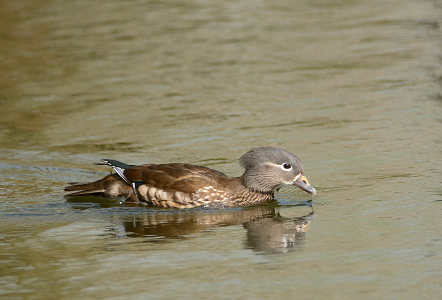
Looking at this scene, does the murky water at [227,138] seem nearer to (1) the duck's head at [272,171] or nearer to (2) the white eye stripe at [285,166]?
(1) the duck's head at [272,171]

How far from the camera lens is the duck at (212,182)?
473 inches

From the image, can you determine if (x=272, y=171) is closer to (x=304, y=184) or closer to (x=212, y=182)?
(x=304, y=184)

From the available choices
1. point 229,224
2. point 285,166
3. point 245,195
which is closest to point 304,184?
point 285,166

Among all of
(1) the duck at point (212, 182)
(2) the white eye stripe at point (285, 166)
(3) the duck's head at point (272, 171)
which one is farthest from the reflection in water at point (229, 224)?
(2) the white eye stripe at point (285, 166)

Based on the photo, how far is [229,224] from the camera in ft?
36.7

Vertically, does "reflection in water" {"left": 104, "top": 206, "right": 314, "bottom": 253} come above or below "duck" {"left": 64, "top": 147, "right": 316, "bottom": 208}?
below

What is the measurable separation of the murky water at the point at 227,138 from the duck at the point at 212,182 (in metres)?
0.23

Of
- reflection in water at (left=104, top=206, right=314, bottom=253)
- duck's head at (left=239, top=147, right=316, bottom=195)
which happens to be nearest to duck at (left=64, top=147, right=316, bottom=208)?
duck's head at (left=239, top=147, right=316, bottom=195)

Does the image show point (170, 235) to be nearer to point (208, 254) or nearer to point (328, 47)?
point (208, 254)

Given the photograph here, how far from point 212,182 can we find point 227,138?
3.60 m

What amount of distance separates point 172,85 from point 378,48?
5652 mm

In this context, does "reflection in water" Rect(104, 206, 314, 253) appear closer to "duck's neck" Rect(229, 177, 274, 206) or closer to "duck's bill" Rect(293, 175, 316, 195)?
"duck's neck" Rect(229, 177, 274, 206)

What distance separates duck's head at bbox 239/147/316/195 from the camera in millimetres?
11953

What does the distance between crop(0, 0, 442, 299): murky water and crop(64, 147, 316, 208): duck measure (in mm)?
232
